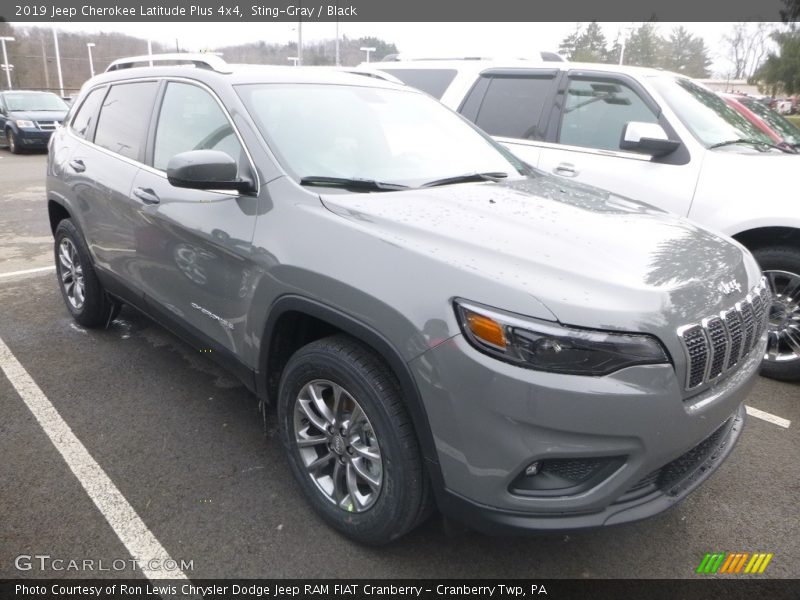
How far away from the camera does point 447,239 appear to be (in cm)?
208

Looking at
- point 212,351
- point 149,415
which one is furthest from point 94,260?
point 212,351

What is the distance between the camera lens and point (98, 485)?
2703 mm

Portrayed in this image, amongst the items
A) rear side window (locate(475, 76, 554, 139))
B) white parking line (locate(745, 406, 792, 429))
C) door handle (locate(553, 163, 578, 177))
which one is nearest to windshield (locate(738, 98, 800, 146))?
door handle (locate(553, 163, 578, 177))

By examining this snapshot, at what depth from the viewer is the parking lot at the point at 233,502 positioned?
2320 millimetres

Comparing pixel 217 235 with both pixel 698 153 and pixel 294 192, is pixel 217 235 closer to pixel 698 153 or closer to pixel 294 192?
pixel 294 192

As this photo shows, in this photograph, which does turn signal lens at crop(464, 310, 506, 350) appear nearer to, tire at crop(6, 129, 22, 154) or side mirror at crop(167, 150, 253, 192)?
side mirror at crop(167, 150, 253, 192)

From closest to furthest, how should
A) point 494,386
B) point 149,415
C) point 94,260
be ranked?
point 494,386 < point 149,415 < point 94,260

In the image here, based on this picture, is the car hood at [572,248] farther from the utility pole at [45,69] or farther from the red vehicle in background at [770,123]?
the utility pole at [45,69]

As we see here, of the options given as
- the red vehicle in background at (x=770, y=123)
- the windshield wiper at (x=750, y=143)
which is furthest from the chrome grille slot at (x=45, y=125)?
the windshield wiper at (x=750, y=143)

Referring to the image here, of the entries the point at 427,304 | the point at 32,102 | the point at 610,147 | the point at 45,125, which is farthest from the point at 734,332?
the point at 32,102

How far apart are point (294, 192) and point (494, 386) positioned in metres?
1.20

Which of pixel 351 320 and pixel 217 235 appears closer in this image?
pixel 351 320

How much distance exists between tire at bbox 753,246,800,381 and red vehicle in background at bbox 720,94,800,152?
114 cm

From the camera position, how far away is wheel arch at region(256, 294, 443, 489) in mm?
1933
